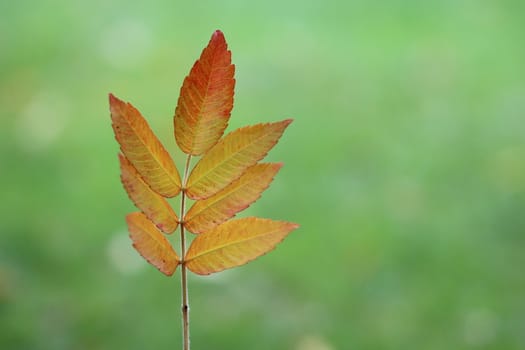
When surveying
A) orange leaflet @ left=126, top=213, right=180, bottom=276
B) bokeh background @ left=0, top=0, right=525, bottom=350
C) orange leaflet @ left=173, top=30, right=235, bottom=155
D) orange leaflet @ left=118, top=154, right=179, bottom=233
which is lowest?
orange leaflet @ left=126, top=213, right=180, bottom=276

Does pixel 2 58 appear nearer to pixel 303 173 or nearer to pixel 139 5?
pixel 139 5

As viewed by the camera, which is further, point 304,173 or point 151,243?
point 304,173

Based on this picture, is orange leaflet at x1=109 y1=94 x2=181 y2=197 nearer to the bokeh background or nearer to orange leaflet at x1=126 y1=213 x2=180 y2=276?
orange leaflet at x1=126 y1=213 x2=180 y2=276

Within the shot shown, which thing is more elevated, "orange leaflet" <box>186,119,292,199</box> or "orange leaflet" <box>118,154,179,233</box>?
"orange leaflet" <box>186,119,292,199</box>

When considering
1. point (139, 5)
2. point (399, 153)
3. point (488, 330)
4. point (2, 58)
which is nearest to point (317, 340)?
point (488, 330)

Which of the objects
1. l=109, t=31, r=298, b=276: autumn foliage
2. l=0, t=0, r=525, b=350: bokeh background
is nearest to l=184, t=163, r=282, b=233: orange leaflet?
l=109, t=31, r=298, b=276: autumn foliage

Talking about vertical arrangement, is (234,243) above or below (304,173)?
below

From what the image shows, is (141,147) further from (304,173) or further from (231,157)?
(304,173)

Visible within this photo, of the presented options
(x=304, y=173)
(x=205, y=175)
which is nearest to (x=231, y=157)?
(x=205, y=175)
